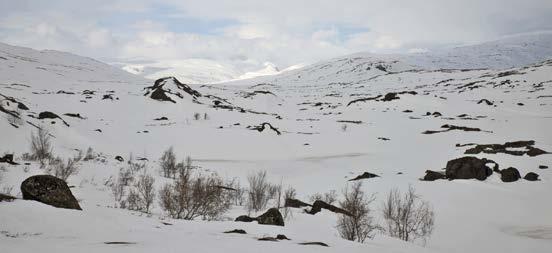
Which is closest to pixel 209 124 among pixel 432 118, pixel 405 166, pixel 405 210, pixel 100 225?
pixel 405 166

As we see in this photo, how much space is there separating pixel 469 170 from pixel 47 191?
19296 mm

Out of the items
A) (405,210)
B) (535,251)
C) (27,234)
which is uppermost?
(27,234)

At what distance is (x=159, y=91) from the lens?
55438 millimetres

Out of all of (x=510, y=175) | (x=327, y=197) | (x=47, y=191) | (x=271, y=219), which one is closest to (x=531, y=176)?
(x=510, y=175)

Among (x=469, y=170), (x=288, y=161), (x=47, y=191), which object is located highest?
(x=47, y=191)

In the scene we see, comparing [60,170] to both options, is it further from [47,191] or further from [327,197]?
[327,197]

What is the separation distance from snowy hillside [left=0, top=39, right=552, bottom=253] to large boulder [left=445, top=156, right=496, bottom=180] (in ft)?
1.53

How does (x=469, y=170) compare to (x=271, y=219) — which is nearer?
(x=271, y=219)

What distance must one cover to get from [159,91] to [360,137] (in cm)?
2918

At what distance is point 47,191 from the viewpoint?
301 inches

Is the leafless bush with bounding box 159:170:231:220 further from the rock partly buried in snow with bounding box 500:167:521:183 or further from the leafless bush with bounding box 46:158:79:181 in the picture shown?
the rock partly buried in snow with bounding box 500:167:521:183

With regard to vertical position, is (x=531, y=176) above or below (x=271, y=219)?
above

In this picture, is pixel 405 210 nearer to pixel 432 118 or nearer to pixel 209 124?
pixel 209 124

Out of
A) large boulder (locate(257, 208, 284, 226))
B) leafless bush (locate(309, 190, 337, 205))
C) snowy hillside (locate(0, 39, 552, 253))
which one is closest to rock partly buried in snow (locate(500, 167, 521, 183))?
snowy hillside (locate(0, 39, 552, 253))
